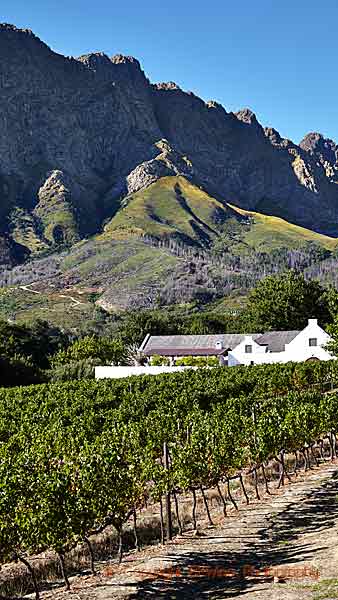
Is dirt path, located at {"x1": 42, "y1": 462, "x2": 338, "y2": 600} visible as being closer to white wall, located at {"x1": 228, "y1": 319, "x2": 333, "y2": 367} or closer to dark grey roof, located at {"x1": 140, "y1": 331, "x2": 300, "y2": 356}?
white wall, located at {"x1": 228, "y1": 319, "x2": 333, "y2": 367}

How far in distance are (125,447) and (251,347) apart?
50870 mm

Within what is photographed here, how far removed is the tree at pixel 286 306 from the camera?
85.9 meters

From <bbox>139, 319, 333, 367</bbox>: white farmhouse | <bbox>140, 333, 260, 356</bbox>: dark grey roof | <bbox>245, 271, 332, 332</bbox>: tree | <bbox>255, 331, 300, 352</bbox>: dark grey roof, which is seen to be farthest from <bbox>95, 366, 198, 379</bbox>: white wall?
<bbox>245, 271, 332, 332</bbox>: tree

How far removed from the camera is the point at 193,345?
3044 inches

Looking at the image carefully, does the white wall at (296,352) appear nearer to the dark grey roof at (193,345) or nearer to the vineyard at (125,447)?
the dark grey roof at (193,345)

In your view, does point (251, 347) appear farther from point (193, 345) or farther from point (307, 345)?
point (193, 345)

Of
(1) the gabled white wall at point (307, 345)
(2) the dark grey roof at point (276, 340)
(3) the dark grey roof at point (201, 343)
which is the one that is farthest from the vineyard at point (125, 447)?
(3) the dark grey roof at point (201, 343)

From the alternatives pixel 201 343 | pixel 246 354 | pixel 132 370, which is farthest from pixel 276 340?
pixel 132 370

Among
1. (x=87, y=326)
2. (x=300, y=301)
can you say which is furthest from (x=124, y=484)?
(x=87, y=326)

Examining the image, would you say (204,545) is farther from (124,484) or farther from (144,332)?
(144,332)

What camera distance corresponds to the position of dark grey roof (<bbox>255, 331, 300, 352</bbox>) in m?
68.8

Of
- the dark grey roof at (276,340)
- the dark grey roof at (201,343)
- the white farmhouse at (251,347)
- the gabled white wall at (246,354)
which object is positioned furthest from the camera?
the dark grey roof at (201,343)

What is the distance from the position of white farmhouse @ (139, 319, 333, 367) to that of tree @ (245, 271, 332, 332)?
1161cm

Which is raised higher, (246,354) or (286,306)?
(286,306)
